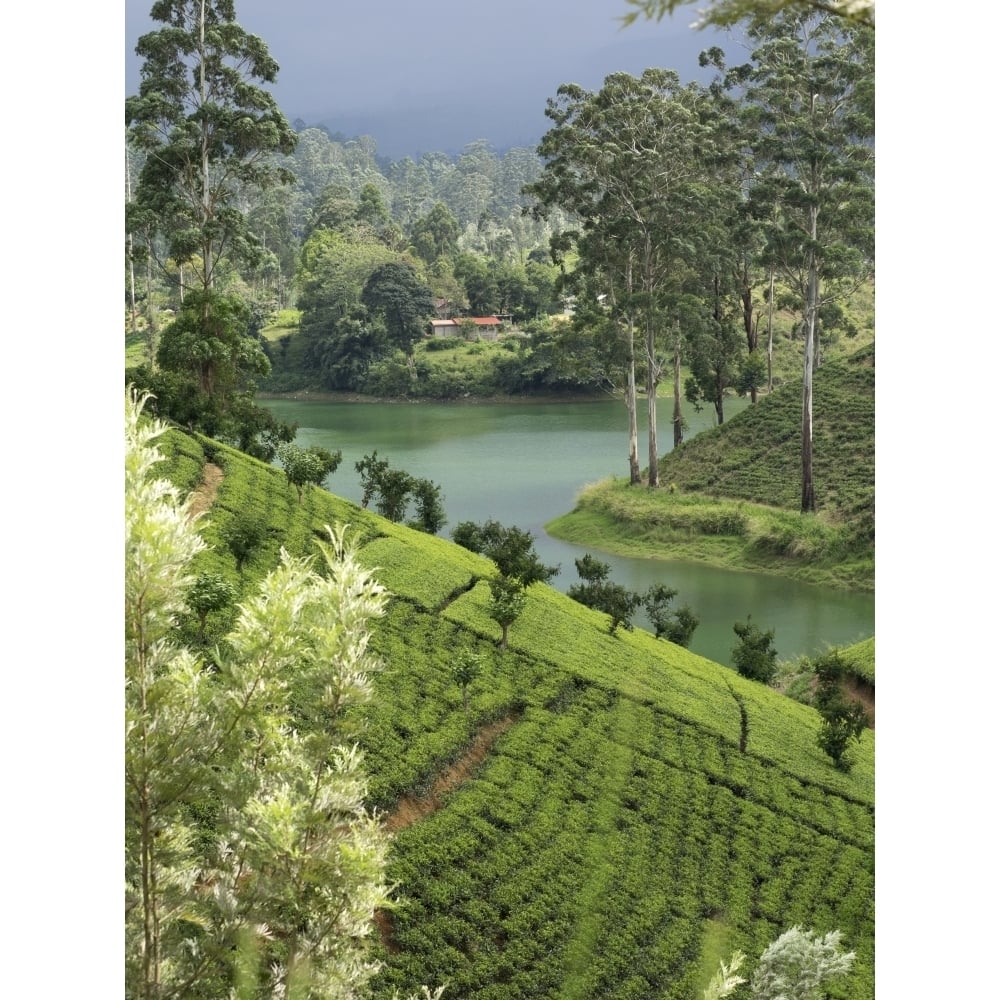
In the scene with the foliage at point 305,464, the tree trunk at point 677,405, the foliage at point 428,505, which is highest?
the tree trunk at point 677,405

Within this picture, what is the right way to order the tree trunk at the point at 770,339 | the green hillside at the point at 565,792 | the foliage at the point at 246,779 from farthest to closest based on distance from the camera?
the tree trunk at the point at 770,339 < the green hillside at the point at 565,792 < the foliage at the point at 246,779

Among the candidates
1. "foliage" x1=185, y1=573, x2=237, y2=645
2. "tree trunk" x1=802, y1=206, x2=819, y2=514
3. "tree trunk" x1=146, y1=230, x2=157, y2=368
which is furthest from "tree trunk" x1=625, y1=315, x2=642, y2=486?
"tree trunk" x1=146, y1=230, x2=157, y2=368

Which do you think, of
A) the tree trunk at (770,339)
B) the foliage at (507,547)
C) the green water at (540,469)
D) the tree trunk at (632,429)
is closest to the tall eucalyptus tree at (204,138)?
the green water at (540,469)

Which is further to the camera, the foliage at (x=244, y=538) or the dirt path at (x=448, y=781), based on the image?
the foliage at (x=244, y=538)

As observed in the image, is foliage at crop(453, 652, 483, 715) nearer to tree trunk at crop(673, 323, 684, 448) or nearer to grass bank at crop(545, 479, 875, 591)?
grass bank at crop(545, 479, 875, 591)

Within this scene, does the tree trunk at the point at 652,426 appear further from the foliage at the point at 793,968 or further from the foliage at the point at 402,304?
the foliage at the point at 793,968
